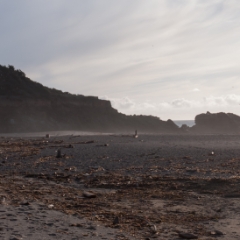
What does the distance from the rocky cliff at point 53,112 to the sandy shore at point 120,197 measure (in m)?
27.8

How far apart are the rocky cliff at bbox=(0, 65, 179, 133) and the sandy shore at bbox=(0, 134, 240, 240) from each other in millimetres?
27776

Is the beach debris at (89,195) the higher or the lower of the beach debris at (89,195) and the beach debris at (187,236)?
the higher

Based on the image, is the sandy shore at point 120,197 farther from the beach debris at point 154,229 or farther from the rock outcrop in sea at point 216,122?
the rock outcrop in sea at point 216,122

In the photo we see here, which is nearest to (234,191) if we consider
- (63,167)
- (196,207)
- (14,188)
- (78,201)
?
(196,207)

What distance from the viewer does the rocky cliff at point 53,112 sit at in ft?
143

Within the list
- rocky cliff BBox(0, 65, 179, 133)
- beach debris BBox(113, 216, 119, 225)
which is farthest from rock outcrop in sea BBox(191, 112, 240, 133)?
beach debris BBox(113, 216, 119, 225)

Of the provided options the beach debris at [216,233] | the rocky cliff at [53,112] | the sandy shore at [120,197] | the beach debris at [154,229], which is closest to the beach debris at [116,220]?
the sandy shore at [120,197]

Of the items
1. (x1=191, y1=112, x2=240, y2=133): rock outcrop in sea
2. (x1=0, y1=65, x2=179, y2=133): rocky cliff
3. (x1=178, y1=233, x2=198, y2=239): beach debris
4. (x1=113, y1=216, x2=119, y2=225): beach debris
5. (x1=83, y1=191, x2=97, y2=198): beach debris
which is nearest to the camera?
(x1=178, y1=233, x2=198, y2=239): beach debris

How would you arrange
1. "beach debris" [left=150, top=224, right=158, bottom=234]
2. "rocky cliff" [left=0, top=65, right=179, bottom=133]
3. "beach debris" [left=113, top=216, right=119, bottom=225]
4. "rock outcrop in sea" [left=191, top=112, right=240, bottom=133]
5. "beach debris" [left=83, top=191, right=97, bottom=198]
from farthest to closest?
"rock outcrop in sea" [left=191, top=112, right=240, bottom=133], "rocky cliff" [left=0, top=65, right=179, bottom=133], "beach debris" [left=83, top=191, right=97, bottom=198], "beach debris" [left=113, top=216, right=119, bottom=225], "beach debris" [left=150, top=224, right=158, bottom=234]

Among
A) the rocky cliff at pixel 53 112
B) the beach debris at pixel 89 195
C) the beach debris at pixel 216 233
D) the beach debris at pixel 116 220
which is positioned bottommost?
the beach debris at pixel 216 233

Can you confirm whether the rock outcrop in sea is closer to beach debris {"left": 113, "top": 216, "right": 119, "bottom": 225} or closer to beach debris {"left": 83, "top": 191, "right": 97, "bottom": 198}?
beach debris {"left": 83, "top": 191, "right": 97, "bottom": 198}

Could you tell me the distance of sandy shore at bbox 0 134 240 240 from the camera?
6.41 meters

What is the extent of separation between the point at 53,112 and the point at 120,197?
40.0 m

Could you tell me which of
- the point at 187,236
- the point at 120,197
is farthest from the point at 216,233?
the point at 120,197
